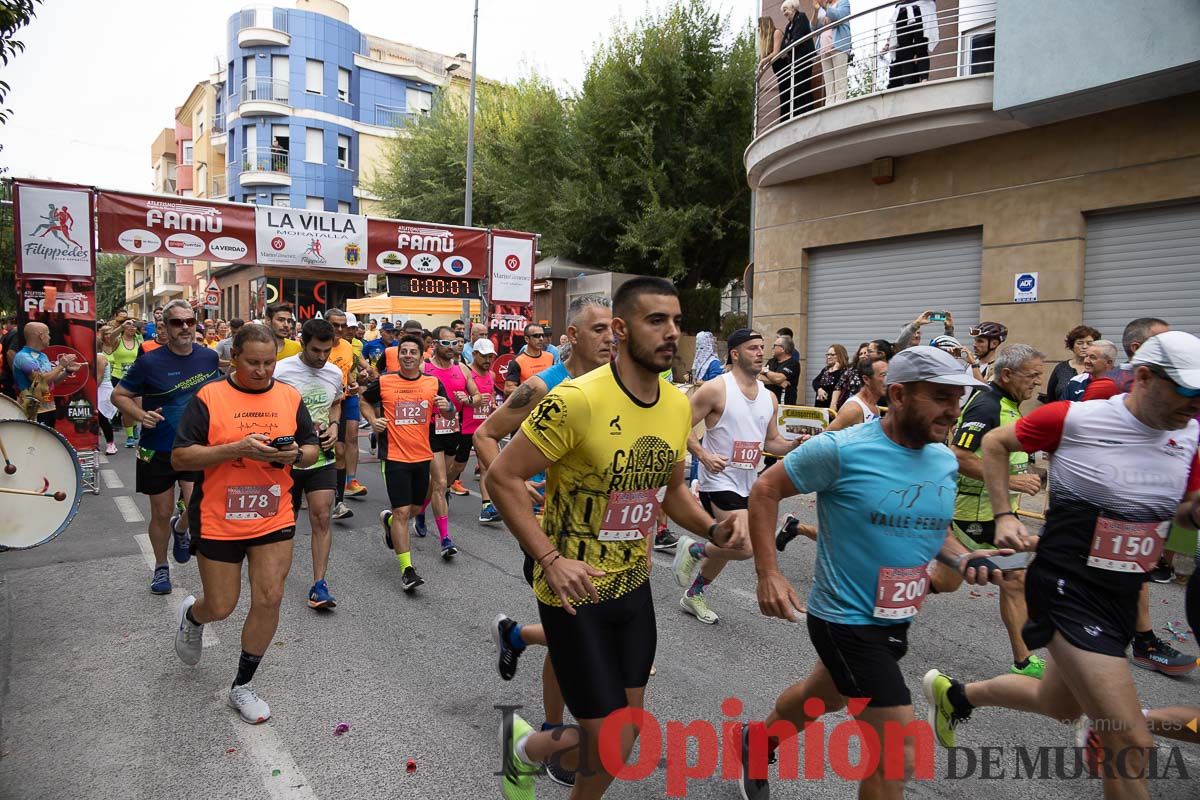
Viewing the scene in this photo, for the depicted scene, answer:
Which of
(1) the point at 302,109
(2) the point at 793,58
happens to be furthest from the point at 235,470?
(1) the point at 302,109

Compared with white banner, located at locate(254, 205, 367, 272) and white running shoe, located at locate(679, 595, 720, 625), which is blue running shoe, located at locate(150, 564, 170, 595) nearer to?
white running shoe, located at locate(679, 595, 720, 625)

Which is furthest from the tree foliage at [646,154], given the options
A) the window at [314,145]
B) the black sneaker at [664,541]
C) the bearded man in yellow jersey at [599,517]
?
the window at [314,145]

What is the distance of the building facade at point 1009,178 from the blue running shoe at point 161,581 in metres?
11.1

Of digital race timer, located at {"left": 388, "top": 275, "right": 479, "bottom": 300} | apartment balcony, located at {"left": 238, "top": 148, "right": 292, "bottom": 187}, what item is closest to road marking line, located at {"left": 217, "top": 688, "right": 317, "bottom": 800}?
digital race timer, located at {"left": 388, "top": 275, "right": 479, "bottom": 300}

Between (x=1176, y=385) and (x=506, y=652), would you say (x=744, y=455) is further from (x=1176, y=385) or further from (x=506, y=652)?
(x=1176, y=385)

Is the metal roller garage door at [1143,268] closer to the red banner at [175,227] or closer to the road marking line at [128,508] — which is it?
the road marking line at [128,508]

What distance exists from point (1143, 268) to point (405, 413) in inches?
390

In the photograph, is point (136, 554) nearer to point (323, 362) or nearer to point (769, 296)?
point (323, 362)

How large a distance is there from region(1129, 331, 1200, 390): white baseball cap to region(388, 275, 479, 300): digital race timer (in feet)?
42.5

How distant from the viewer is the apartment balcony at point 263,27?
141 ft

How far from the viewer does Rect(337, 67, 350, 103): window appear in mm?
45812

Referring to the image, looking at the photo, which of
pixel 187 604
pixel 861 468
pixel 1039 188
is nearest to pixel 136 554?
pixel 187 604

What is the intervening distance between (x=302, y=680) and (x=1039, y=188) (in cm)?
1152

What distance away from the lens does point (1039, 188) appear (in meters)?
11.2
